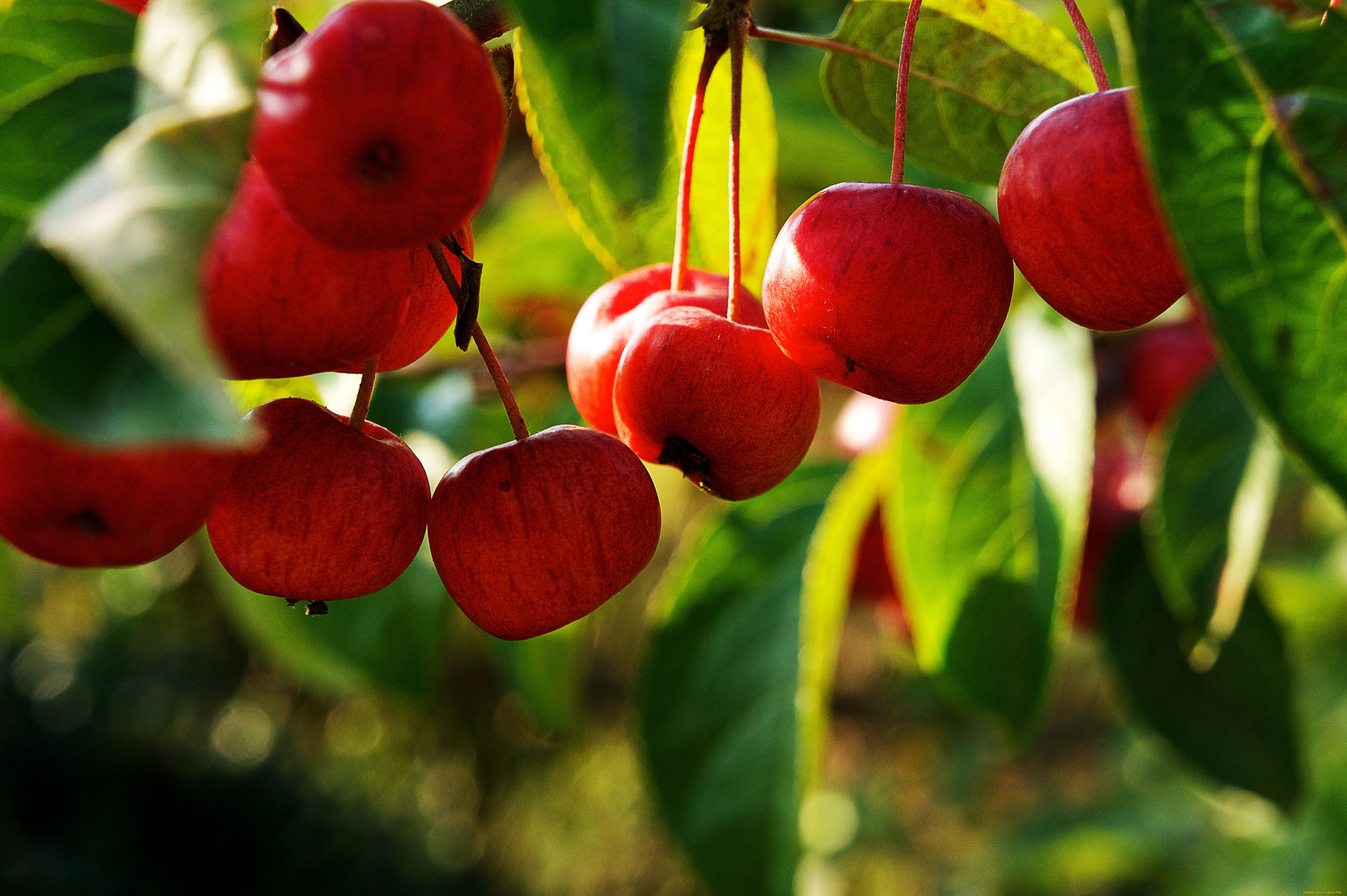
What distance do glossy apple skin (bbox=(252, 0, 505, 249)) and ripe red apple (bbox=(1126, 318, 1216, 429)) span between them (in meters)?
1.39

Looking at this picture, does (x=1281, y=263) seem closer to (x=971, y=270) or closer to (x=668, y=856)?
(x=971, y=270)

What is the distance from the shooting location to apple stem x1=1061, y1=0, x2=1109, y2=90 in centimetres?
60

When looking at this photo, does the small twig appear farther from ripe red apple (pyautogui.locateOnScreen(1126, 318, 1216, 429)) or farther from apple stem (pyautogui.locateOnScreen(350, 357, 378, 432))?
ripe red apple (pyautogui.locateOnScreen(1126, 318, 1216, 429))

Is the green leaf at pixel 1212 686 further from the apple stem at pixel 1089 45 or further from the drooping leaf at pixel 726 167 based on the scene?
the apple stem at pixel 1089 45

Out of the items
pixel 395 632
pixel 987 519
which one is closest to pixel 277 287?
pixel 987 519

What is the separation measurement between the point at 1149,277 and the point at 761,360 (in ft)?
0.71

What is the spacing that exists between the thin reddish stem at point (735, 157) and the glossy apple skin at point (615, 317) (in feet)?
0.03

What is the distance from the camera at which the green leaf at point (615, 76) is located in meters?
0.40

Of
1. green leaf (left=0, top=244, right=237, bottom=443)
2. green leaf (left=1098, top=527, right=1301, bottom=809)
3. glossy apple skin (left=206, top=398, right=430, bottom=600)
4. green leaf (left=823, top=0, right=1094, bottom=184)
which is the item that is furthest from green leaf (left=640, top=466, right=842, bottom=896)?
green leaf (left=0, top=244, right=237, bottom=443)

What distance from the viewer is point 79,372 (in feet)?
1.28

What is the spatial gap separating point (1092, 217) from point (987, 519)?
80 centimetres

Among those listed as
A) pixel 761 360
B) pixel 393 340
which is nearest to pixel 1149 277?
pixel 761 360

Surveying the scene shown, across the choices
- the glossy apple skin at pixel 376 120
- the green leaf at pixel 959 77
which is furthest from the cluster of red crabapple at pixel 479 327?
the green leaf at pixel 959 77

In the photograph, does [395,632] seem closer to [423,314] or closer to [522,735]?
[423,314]
